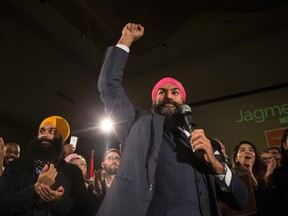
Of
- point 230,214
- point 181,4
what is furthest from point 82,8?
point 230,214

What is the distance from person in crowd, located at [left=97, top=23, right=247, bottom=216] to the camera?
1.26 meters

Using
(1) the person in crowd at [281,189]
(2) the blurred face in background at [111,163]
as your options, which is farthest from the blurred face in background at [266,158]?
(2) the blurred face in background at [111,163]

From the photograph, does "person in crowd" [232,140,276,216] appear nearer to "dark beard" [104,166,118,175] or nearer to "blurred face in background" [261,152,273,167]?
"blurred face in background" [261,152,273,167]

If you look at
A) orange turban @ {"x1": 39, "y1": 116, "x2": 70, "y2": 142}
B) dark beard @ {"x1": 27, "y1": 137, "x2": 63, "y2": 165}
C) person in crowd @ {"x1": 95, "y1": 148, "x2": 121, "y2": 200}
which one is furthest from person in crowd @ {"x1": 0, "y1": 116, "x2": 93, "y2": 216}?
person in crowd @ {"x1": 95, "y1": 148, "x2": 121, "y2": 200}

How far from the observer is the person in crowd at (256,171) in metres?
2.53

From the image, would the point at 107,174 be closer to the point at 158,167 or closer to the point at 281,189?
the point at 281,189

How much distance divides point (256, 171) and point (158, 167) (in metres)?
1.87

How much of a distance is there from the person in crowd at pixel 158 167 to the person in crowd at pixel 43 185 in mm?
695

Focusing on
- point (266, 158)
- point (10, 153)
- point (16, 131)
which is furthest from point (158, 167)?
point (16, 131)

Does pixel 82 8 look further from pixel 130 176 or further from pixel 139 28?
pixel 130 176

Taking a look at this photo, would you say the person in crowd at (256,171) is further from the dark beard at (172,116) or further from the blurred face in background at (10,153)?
the blurred face in background at (10,153)

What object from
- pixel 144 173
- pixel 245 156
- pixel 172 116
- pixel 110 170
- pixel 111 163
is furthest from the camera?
pixel 111 163

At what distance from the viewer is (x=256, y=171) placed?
295cm

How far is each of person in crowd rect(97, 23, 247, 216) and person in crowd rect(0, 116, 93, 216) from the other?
0.69 meters
